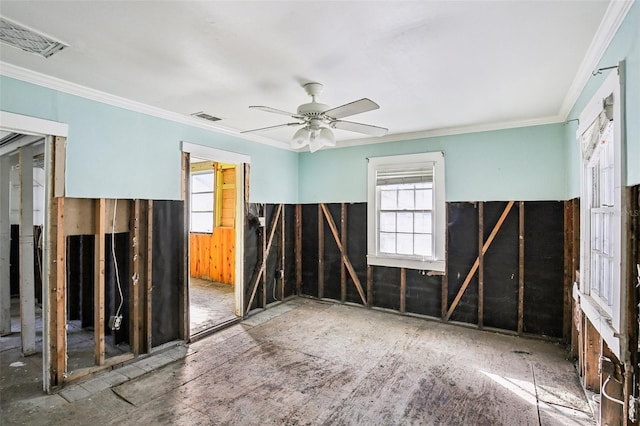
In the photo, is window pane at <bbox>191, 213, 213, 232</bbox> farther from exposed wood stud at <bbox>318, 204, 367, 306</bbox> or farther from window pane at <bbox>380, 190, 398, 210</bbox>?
window pane at <bbox>380, 190, 398, 210</bbox>

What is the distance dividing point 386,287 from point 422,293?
0.58 m

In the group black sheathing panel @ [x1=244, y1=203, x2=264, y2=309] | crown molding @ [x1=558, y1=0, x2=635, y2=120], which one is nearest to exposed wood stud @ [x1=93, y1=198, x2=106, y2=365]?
black sheathing panel @ [x1=244, y1=203, x2=264, y2=309]

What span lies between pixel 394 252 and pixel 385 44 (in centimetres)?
351

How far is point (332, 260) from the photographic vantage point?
581 cm

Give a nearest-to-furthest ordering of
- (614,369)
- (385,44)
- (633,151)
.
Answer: (633,151), (614,369), (385,44)

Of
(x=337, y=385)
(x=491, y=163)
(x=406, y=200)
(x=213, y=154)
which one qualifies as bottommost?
(x=337, y=385)

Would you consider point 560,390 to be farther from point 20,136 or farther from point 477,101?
point 20,136

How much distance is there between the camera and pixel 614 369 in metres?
2.06

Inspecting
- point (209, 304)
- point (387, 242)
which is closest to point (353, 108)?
point (387, 242)

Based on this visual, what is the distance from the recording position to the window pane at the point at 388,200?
517 cm

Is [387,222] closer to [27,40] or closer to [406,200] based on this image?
[406,200]

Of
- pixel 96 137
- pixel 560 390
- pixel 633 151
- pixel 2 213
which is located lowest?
pixel 560 390

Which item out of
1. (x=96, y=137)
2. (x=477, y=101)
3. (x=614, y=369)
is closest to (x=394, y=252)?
(x=477, y=101)

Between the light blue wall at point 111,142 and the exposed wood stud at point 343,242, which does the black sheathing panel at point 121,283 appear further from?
the exposed wood stud at point 343,242
